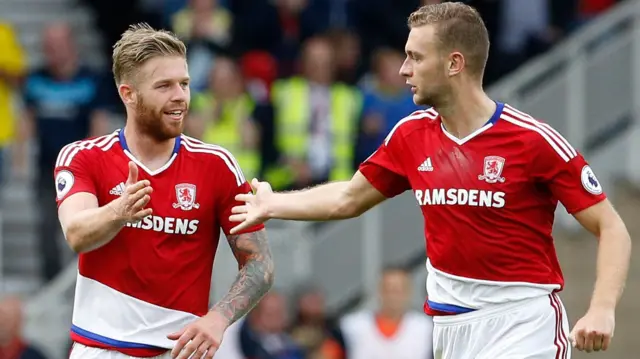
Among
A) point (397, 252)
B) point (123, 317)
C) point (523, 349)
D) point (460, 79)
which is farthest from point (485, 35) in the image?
point (397, 252)

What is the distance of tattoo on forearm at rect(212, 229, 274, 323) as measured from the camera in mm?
7172

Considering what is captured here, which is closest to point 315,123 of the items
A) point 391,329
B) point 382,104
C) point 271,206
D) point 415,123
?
point 382,104

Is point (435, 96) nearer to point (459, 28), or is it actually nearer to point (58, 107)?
point (459, 28)

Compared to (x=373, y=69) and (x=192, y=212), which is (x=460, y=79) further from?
(x=373, y=69)

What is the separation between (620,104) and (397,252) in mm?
2637

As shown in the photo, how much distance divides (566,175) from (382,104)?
6.36 metres

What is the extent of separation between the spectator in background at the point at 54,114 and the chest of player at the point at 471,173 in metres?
6.35

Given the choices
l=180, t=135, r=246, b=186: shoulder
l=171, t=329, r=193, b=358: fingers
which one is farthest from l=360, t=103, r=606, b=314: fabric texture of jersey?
l=171, t=329, r=193, b=358: fingers

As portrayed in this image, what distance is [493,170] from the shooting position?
7.03 meters

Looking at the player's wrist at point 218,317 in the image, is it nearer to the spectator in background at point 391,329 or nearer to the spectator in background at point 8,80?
the spectator in background at point 391,329

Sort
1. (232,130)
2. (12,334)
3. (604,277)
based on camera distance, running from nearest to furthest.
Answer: (604,277)
(12,334)
(232,130)

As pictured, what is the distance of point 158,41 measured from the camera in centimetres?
715

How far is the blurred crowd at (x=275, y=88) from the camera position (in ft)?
42.5

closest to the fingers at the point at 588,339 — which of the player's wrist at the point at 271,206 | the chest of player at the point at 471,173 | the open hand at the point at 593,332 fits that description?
the open hand at the point at 593,332
